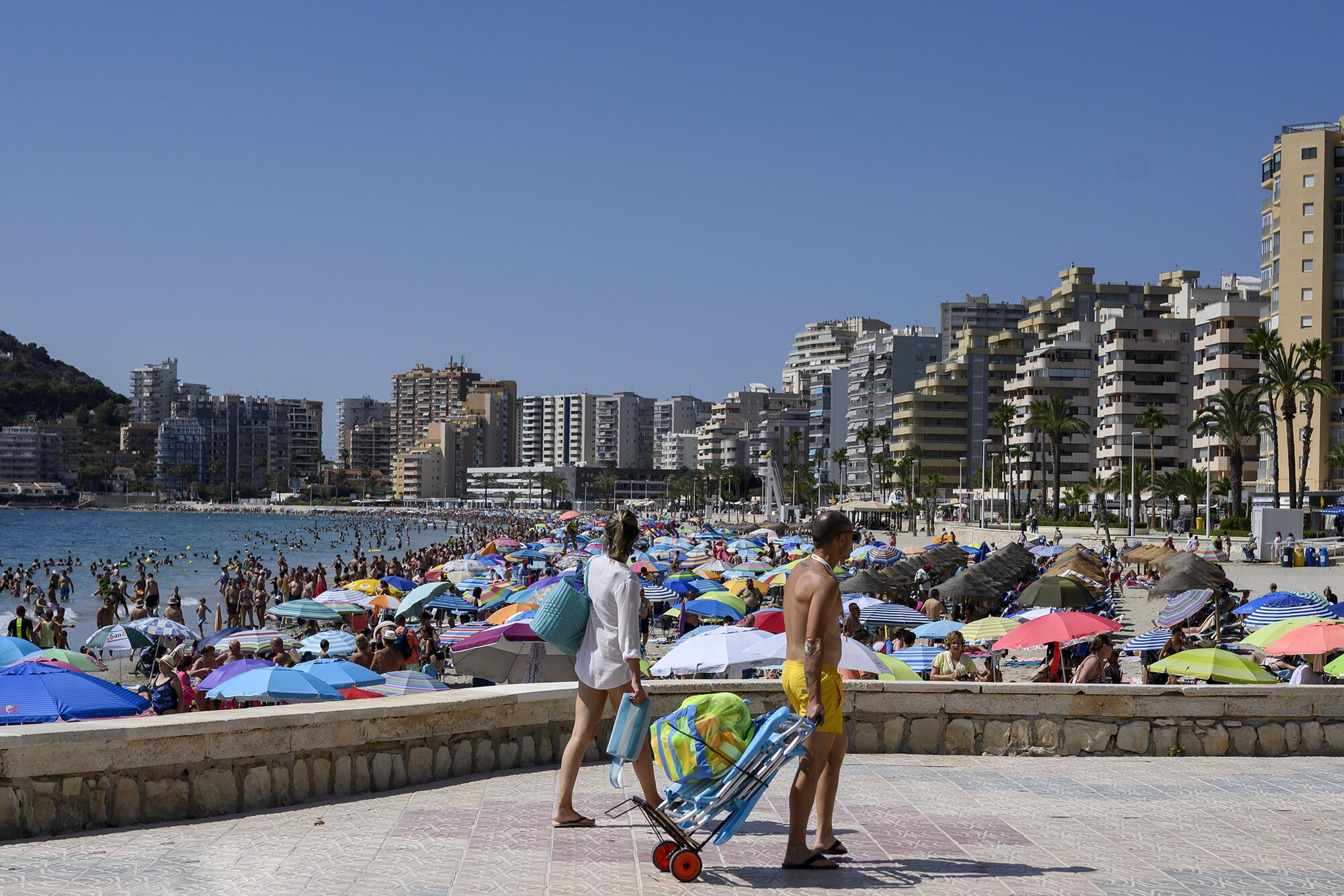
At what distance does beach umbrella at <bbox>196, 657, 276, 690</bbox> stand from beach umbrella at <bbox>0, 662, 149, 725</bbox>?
3666mm

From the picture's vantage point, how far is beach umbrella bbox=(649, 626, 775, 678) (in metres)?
8.97

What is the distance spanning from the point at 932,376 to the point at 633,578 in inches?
5096

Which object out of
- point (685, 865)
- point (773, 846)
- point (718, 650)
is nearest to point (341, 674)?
point (718, 650)

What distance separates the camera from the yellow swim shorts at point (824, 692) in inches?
205

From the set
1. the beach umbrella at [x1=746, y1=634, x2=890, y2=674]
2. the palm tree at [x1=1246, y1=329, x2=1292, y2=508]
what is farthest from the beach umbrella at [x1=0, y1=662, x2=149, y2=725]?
the palm tree at [x1=1246, y1=329, x2=1292, y2=508]

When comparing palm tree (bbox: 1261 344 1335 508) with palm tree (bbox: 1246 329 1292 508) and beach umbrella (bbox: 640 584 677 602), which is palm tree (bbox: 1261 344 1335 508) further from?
beach umbrella (bbox: 640 584 677 602)

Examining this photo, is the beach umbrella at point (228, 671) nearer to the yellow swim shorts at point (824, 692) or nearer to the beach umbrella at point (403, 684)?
the beach umbrella at point (403, 684)

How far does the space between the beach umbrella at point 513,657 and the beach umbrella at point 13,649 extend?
16.6 ft

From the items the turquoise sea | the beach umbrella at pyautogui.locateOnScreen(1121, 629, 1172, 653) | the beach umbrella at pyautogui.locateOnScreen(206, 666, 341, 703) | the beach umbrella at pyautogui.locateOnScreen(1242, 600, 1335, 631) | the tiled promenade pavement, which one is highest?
the tiled promenade pavement

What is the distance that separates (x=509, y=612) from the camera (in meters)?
19.6

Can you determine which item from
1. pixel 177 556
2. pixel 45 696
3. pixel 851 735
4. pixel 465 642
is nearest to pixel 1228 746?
pixel 851 735

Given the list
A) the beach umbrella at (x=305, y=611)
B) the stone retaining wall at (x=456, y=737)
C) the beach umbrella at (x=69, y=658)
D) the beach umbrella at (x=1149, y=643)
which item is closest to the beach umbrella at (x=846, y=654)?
the stone retaining wall at (x=456, y=737)

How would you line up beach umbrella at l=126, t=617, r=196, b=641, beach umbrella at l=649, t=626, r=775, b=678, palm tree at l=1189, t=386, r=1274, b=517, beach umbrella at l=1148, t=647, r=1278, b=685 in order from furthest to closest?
palm tree at l=1189, t=386, r=1274, b=517 < beach umbrella at l=126, t=617, r=196, b=641 < beach umbrella at l=1148, t=647, r=1278, b=685 < beach umbrella at l=649, t=626, r=775, b=678

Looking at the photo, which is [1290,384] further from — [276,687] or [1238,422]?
[276,687]
